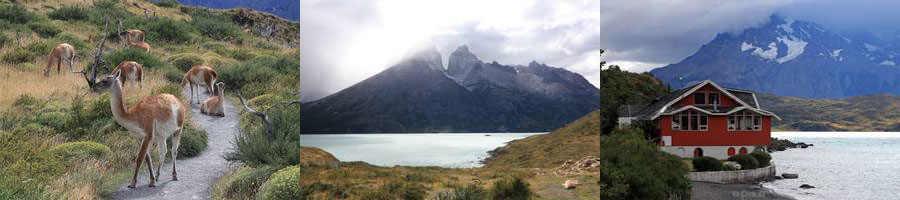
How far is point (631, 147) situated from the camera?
26.3 ft

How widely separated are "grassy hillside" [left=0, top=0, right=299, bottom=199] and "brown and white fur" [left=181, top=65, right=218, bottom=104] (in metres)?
0.09

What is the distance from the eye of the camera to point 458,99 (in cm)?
585

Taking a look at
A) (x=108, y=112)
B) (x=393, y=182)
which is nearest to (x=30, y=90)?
(x=108, y=112)

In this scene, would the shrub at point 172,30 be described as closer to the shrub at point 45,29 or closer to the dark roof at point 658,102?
the shrub at point 45,29

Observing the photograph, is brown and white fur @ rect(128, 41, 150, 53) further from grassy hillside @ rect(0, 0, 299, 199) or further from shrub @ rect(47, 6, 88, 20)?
shrub @ rect(47, 6, 88, 20)

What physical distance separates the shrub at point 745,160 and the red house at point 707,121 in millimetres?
117

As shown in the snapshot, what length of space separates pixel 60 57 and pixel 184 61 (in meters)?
1.11

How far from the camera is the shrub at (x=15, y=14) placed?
6199mm

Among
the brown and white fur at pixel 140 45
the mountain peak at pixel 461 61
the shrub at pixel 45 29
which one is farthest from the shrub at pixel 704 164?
the shrub at pixel 45 29

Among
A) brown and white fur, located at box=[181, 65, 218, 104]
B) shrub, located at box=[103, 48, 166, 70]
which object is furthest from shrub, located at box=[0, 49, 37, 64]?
brown and white fur, located at box=[181, 65, 218, 104]

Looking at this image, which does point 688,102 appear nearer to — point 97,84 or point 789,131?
point 789,131

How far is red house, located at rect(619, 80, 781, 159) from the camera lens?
9.77 metres

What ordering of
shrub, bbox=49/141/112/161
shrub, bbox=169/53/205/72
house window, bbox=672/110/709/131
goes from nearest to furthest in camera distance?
1. shrub, bbox=49/141/112/161
2. shrub, bbox=169/53/205/72
3. house window, bbox=672/110/709/131

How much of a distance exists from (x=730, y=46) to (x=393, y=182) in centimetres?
1043
